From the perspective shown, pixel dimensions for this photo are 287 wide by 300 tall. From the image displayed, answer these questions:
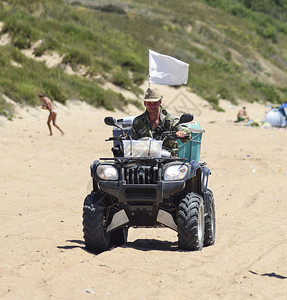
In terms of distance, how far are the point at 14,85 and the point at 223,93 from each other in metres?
23.2

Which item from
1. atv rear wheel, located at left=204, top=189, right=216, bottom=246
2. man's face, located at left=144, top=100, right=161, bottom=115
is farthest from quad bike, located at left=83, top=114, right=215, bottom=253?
man's face, located at left=144, top=100, right=161, bottom=115

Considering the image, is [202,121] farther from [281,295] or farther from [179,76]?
[281,295]

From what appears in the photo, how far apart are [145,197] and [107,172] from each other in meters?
0.50

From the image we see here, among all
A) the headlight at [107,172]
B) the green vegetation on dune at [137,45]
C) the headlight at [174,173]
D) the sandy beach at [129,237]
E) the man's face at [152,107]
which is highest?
the man's face at [152,107]

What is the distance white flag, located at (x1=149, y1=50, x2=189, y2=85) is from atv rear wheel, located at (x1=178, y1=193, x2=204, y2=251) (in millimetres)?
2093

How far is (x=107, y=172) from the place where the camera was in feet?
23.4

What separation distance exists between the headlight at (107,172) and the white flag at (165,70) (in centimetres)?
207

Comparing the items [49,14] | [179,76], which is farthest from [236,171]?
[49,14]

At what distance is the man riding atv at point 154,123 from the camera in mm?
7793

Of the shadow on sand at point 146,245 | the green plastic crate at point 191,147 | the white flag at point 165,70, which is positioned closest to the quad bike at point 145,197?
the shadow on sand at point 146,245

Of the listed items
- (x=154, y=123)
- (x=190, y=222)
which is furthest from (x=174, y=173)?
(x=154, y=123)

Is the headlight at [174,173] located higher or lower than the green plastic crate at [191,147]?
higher

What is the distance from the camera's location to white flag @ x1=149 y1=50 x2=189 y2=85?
8805 mm

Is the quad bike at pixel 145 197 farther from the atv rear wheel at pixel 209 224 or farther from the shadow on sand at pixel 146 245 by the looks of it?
the shadow on sand at pixel 146 245
